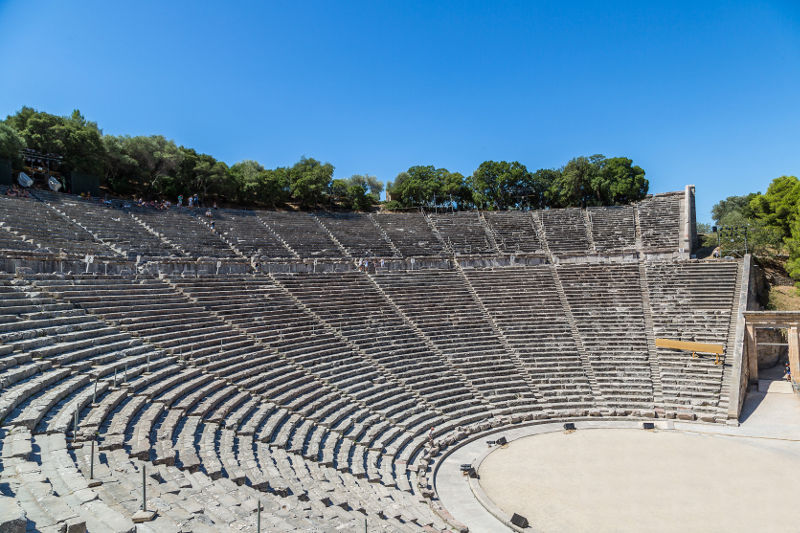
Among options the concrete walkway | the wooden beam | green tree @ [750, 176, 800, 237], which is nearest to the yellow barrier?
the wooden beam

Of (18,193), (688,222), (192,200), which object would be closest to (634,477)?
(688,222)

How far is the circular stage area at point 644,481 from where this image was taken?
11.2 metres

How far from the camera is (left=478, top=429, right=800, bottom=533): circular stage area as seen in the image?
36.8ft

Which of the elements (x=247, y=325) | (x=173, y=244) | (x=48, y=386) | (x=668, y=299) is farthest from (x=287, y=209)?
(x=48, y=386)

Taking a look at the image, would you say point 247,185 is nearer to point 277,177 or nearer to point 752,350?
point 277,177

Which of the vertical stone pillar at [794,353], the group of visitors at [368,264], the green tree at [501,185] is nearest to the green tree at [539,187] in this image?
the green tree at [501,185]

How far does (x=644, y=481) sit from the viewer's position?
1322 cm

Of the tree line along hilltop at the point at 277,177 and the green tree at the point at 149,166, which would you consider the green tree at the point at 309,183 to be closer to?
the tree line along hilltop at the point at 277,177

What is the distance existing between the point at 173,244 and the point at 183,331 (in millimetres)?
11203

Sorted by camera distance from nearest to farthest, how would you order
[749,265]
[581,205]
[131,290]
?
[131,290]
[749,265]
[581,205]

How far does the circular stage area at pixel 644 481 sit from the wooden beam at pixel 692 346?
4493 millimetres

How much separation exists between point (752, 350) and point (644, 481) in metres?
11.8

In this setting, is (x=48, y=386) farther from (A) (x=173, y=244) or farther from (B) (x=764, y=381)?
(B) (x=764, y=381)

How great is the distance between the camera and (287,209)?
41.0 m
